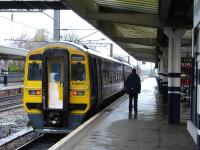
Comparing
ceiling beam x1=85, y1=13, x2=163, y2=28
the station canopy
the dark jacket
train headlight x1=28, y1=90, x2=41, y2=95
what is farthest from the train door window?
the dark jacket

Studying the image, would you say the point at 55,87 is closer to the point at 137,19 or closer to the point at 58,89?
the point at 58,89

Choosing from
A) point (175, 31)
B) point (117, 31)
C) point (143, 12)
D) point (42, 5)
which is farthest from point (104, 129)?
point (42, 5)

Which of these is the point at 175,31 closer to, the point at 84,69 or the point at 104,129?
the point at 84,69

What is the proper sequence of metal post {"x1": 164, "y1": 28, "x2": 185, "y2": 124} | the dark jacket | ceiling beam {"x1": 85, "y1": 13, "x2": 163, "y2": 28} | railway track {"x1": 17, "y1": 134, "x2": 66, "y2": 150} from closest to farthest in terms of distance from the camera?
1. railway track {"x1": 17, "y1": 134, "x2": 66, "y2": 150}
2. metal post {"x1": 164, "y1": 28, "x2": 185, "y2": 124}
3. ceiling beam {"x1": 85, "y1": 13, "x2": 163, "y2": 28}
4. the dark jacket

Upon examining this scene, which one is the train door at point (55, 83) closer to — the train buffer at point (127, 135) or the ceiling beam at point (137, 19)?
the train buffer at point (127, 135)

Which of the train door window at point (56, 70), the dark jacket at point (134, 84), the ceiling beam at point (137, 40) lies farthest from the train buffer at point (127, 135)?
the ceiling beam at point (137, 40)

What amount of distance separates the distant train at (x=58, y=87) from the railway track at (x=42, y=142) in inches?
14.8

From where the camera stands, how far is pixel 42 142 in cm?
1513

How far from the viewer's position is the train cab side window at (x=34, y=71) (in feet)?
49.6

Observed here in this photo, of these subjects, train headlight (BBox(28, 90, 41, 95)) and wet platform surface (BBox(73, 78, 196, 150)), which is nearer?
wet platform surface (BBox(73, 78, 196, 150))

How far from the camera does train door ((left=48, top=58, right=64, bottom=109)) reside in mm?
14805

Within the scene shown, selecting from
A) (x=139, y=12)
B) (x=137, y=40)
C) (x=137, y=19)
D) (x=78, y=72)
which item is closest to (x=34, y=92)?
(x=78, y=72)

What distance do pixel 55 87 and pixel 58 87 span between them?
0.29ft

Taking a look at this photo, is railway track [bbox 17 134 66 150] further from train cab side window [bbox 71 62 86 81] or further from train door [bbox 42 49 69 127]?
train cab side window [bbox 71 62 86 81]
